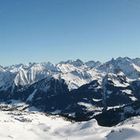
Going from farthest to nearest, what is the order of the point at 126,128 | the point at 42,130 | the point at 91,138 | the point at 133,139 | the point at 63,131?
the point at 42,130 < the point at 63,131 < the point at 91,138 < the point at 126,128 < the point at 133,139

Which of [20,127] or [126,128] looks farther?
[20,127]

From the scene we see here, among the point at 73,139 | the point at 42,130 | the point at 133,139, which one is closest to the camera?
the point at 133,139

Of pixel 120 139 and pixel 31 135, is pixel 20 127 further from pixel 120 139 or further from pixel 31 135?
pixel 120 139

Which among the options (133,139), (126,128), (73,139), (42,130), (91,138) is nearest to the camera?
(133,139)

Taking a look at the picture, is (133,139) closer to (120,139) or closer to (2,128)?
(120,139)

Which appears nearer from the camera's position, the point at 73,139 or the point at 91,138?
the point at 91,138

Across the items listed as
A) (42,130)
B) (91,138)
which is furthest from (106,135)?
(42,130)

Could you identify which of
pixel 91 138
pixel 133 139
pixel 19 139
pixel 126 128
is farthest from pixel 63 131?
pixel 133 139

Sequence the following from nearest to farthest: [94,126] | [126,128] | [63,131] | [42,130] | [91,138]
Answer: [126,128] < [91,138] < [94,126] < [63,131] < [42,130]
